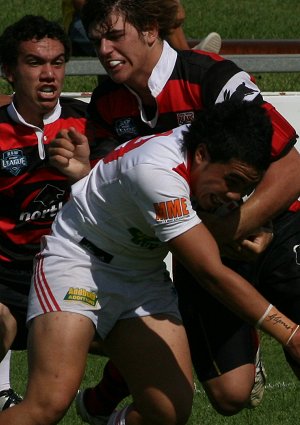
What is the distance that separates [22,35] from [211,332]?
1.88 metres

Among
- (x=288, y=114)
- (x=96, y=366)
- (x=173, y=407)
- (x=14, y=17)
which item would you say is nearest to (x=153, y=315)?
(x=173, y=407)

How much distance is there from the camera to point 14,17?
1650 centimetres

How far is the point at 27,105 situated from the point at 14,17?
10.3m

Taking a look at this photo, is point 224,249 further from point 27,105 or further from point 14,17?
point 14,17

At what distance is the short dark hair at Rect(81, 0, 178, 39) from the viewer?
5.80 metres

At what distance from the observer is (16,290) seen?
261 inches

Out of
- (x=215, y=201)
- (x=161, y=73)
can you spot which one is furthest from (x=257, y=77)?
(x=215, y=201)

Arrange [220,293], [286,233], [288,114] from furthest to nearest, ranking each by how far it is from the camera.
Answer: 1. [288,114]
2. [286,233]
3. [220,293]

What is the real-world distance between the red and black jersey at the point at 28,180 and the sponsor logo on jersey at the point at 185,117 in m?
0.71

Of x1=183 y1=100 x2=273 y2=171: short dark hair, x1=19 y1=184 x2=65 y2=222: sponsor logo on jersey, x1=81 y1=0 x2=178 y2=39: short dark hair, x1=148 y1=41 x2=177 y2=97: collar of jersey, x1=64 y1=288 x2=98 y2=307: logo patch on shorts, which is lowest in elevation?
x1=19 y1=184 x2=65 y2=222: sponsor logo on jersey

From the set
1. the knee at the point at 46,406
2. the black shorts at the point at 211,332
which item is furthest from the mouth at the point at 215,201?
the knee at the point at 46,406

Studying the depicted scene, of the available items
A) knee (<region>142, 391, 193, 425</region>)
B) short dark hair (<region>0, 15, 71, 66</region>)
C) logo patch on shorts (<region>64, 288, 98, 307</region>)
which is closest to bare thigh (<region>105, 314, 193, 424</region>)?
knee (<region>142, 391, 193, 425</region>)

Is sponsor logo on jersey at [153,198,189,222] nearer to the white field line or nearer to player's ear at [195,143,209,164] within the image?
player's ear at [195,143,209,164]

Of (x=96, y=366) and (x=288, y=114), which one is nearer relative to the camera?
(x=96, y=366)
